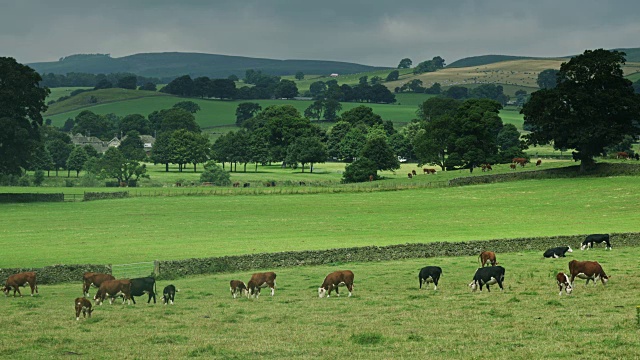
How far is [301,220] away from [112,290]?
44.9 metres

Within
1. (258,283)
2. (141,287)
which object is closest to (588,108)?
(258,283)

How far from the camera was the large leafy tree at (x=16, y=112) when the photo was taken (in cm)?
10475

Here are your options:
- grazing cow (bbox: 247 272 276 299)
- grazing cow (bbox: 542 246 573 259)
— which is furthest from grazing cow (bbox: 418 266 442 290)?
grazing cow (bbox: 542 246 573 259)

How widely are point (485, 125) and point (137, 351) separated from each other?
112 m

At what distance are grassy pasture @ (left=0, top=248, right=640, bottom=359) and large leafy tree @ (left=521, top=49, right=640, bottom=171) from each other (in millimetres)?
61487

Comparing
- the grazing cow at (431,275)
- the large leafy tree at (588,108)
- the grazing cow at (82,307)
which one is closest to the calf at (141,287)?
the grazing cow at (82,307)

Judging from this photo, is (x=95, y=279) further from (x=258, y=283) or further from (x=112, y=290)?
(x=258, y=283)

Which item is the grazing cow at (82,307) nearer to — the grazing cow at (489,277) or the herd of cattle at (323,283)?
the herd of cattle at (323,283)

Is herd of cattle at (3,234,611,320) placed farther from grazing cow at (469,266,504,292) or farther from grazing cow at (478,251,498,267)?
grazing cow at (478,251,498,267)

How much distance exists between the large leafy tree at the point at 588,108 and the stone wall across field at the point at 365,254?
47.2m

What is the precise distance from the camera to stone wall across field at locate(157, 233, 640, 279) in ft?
161

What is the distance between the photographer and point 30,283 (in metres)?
40.9

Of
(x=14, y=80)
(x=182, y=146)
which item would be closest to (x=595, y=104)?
(x=14, y=80)

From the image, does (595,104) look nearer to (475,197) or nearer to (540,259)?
(475,197)
